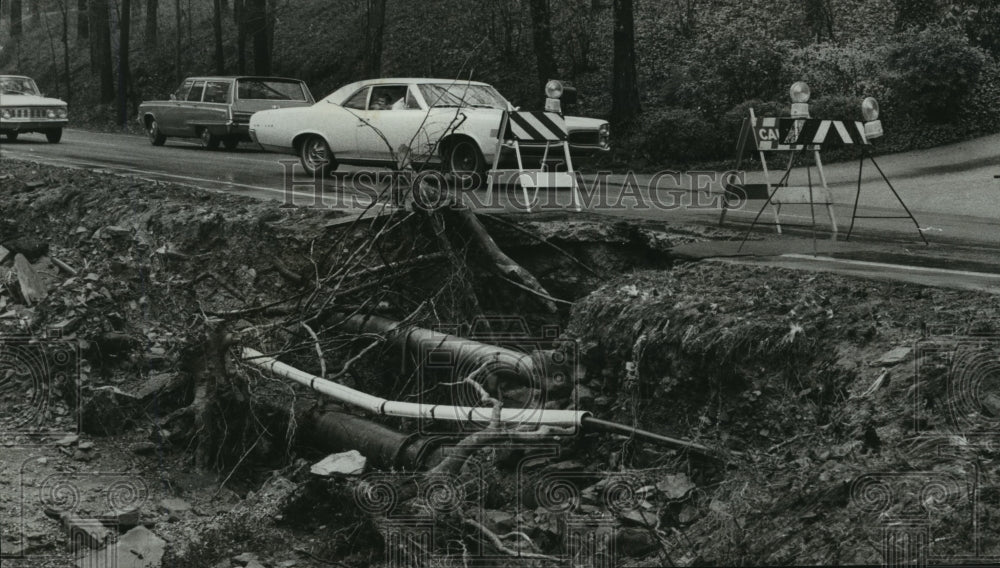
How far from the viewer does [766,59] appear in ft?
62.8

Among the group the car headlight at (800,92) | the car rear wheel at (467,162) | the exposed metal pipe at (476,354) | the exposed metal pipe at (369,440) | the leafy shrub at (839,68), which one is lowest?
the exposed metal pipe at (369,440)

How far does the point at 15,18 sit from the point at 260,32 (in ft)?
114

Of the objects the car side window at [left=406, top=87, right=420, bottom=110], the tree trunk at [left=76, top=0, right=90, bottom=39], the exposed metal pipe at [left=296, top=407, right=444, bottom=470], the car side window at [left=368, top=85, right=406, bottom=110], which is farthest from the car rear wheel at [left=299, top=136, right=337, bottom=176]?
the tree trunk at [left=76, top=0, right=90, bottom=39]

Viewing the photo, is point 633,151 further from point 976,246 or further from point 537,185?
point 976,246

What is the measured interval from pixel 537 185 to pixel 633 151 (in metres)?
7.76

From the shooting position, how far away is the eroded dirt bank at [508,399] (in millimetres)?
4941

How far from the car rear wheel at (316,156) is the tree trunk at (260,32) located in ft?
39.9

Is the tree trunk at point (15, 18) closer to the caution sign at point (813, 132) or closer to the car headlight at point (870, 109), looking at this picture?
the caution sign at point (813, 132)

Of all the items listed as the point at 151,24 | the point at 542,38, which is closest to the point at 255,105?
the point at 542,38

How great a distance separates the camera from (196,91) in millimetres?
24641

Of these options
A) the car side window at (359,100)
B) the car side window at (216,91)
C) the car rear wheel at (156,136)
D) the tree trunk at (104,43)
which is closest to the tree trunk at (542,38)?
the car side window at (359,100)

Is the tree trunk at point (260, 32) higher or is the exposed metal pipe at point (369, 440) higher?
the tree trunk at point (260, 32)

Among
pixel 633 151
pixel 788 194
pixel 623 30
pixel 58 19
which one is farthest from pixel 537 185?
pixel 58 19

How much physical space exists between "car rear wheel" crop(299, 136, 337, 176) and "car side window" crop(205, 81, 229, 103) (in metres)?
7.87
